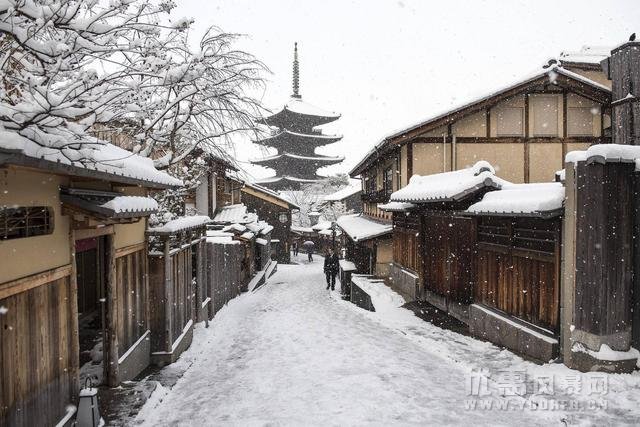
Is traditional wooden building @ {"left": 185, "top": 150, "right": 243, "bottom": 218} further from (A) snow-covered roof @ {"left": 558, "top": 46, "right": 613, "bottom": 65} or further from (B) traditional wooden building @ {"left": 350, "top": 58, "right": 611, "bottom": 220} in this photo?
(A) snow-covered roof @ {"left": 558, "top": 46, "right": 613, "bottom": 65}

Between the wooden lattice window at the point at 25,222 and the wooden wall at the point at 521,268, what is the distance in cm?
746

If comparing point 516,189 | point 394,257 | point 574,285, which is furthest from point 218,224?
point 574,285

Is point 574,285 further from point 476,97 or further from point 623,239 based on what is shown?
point 476,97

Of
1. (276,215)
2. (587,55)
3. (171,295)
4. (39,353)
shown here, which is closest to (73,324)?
(39,353)

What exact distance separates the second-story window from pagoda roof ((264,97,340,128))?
2856 cm

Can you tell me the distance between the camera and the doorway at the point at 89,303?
8.59 meters

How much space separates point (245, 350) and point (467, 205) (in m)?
6.41

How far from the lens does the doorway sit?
28.2 ft

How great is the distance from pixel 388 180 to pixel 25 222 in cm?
1706

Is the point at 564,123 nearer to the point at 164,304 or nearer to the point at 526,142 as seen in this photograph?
the point at 526,142

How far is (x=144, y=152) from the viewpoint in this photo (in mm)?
8609

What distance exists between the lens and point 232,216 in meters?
22.8

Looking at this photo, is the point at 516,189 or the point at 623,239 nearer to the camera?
the point at 623,239

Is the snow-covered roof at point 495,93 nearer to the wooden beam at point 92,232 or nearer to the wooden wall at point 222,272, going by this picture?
the wooden wall at point 222,272
